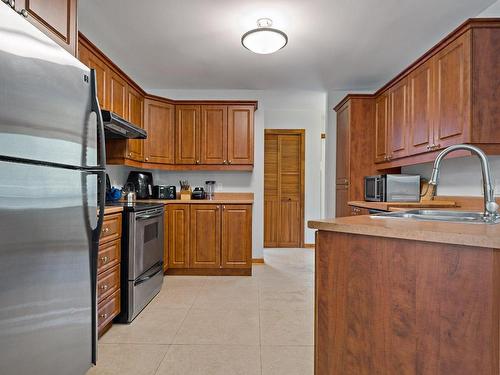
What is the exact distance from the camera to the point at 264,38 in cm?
257

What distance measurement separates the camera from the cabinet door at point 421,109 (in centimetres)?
265

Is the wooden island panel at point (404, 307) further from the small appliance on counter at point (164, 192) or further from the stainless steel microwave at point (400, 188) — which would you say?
the small appliance on counter at point (164, 192)

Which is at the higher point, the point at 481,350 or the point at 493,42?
the point at 493,42

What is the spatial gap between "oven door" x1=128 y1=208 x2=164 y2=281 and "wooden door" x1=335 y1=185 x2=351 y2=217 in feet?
7.54

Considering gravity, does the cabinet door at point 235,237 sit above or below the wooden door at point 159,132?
below

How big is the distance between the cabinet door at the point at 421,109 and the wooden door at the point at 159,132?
289 centimetres

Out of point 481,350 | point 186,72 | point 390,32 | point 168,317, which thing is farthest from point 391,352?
point 186,72

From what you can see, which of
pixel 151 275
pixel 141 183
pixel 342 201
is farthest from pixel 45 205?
pixel 342 201

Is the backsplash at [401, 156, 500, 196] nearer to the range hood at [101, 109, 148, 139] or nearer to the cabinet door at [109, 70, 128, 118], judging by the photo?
the range hood at [101, 109, 148, 139]

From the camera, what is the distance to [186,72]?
3688mm

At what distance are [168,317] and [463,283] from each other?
2.18 meters

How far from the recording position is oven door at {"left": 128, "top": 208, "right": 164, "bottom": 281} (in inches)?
95.5

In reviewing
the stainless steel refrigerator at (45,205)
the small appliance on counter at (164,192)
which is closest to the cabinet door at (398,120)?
the small appliance on counter at (164,192)

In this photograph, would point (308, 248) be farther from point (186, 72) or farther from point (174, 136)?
point (186, 72)
